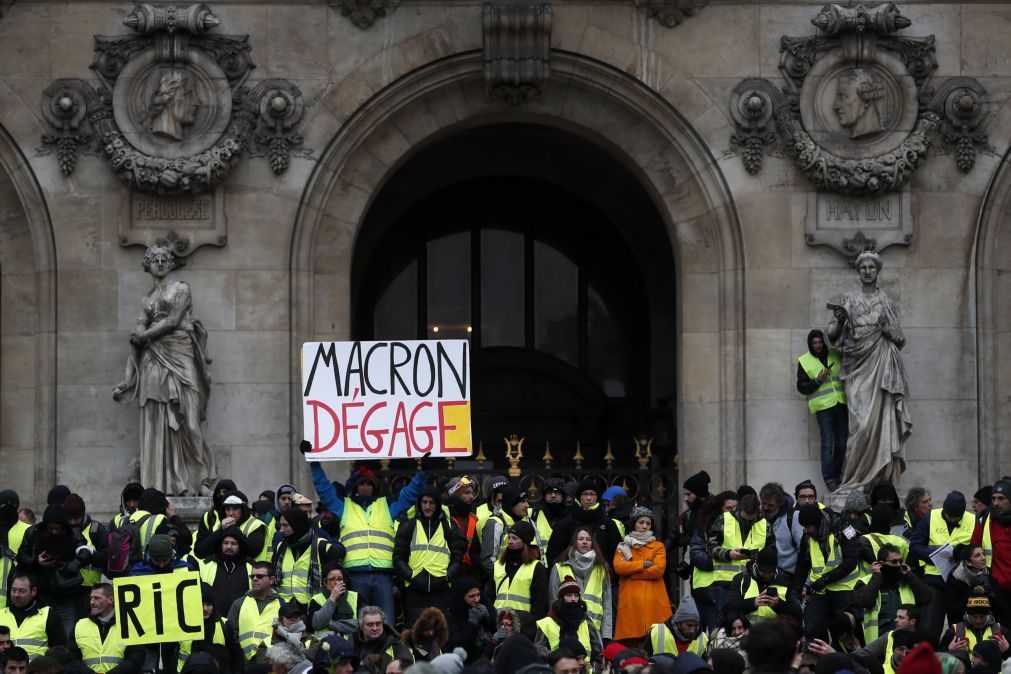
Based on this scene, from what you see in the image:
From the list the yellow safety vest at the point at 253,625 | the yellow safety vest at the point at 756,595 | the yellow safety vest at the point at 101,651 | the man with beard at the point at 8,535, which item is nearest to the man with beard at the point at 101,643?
the yellow safety vest at the point at 101,651

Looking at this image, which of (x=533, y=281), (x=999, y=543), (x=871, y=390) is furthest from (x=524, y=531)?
(x=533, y=281)

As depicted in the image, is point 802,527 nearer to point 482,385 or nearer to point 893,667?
point 893,667

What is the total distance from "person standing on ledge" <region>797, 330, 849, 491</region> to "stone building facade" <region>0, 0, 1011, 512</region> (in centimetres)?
34

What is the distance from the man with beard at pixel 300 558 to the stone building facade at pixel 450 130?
485 cm

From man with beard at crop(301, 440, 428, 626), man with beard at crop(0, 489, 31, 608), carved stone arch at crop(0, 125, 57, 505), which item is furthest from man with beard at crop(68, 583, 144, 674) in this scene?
carved stone arch at crop(0, 125, 57, 505)

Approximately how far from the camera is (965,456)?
85.6 ft

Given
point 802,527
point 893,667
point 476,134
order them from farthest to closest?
point 476,134, point 802,527, point 893,667

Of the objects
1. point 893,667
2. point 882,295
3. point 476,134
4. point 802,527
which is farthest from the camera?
point 476,134

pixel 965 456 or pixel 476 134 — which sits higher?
pixel 476 134

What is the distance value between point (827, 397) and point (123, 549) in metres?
8.29

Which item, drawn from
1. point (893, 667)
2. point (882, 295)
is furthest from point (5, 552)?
point (882, 295)

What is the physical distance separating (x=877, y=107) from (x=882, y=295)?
202cm

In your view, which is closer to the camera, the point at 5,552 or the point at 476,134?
the point at 5,552

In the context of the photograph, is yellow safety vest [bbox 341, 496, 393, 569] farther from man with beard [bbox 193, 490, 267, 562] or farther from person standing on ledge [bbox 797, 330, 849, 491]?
person standing on ledge [bbox 797, 330, 849, 491]
